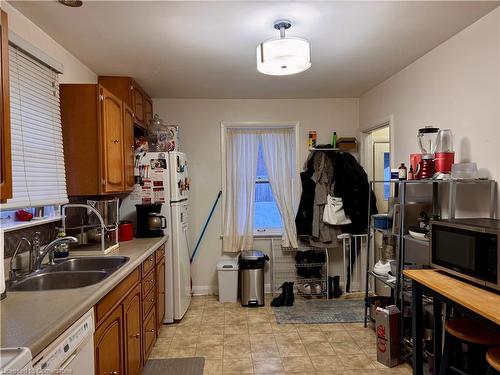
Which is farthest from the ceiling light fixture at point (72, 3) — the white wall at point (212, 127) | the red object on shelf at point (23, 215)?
the white wall at point (212, 127)

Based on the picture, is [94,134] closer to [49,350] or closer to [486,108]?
[49,350]

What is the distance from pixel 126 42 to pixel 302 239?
2.85 meters

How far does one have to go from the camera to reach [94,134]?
2414 mm

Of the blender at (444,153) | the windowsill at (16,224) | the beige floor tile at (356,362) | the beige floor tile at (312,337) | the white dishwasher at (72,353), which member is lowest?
the beige floor tile at (312,337)

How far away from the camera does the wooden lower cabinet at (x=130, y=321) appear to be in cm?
167

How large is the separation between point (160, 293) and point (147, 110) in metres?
1.95

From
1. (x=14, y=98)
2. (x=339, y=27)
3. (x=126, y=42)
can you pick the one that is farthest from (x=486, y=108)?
(x=14, y=98)

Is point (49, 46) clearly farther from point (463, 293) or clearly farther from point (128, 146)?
point (463, 293)

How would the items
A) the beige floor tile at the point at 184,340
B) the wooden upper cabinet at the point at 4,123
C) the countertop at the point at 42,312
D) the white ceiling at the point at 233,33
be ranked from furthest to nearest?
the beige floor tile at the point at 184,340, the white ceiling at the point at 233,33, the wooden upper cabinet at the point at 4,123, the countertop at the point at 42,312

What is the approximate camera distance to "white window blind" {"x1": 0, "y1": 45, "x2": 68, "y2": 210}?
1.87 m

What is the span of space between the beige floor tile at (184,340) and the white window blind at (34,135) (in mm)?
1493

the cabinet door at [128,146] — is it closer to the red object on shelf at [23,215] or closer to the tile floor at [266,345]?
the red object on shelf at [23,215]

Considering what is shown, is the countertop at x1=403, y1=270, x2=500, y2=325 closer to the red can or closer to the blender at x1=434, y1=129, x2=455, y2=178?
the blender at x1=434, y1=129, x2=455, y2=178

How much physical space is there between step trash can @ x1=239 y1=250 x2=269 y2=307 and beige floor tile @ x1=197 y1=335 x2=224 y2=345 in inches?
30.1
